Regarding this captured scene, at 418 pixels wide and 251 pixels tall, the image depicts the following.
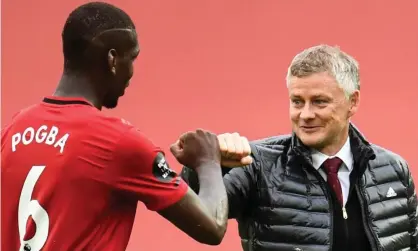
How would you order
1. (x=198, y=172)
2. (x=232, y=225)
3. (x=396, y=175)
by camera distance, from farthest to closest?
(x=232, y=225), (x=396, y=175), (x=198, y=172)

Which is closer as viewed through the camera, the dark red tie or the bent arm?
the bent arm

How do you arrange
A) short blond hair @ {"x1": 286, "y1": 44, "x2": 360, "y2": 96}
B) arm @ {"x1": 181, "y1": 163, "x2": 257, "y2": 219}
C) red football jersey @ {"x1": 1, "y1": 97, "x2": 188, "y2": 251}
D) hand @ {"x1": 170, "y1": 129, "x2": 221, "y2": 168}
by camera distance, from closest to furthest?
1. red football jersey @ {"x1": 1, "y1": 97, "x2": 188, "y2": 251}
2. hand @ {"x1": 170, "y1": 129, "x2": 221, "y2": 168}
3. arm @ {"x1": 181, "y1": 163, "x2": 257, "y2": 219}
4. short blond hair @ {"x1": 286, "y1": 44, "x2": 360, "y2": 96}

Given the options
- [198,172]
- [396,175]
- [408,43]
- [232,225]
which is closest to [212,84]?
[232,225]

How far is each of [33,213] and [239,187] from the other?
28.1 inches

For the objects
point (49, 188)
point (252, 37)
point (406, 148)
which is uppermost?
point (252, 37)

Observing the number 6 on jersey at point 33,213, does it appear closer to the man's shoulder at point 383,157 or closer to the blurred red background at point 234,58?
the man's shoulder at point 383,157

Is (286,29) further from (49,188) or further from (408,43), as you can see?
(49,188)

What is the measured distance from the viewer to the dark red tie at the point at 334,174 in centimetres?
215

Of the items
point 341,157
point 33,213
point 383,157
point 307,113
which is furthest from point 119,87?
point 383,157

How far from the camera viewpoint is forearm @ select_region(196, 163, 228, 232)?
158cm

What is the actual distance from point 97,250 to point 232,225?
241 cm

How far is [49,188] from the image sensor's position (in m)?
1.48

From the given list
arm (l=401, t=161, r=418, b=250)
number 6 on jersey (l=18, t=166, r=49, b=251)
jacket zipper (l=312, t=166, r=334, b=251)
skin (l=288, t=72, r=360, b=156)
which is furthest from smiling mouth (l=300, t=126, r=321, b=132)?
number 6 on jersey (l=18, t=166, r=49, b=251)

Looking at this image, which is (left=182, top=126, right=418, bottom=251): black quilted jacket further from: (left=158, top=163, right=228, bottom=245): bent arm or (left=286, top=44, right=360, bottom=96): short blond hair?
(left=158, top=163, right=228, bottom=245): bent arm
